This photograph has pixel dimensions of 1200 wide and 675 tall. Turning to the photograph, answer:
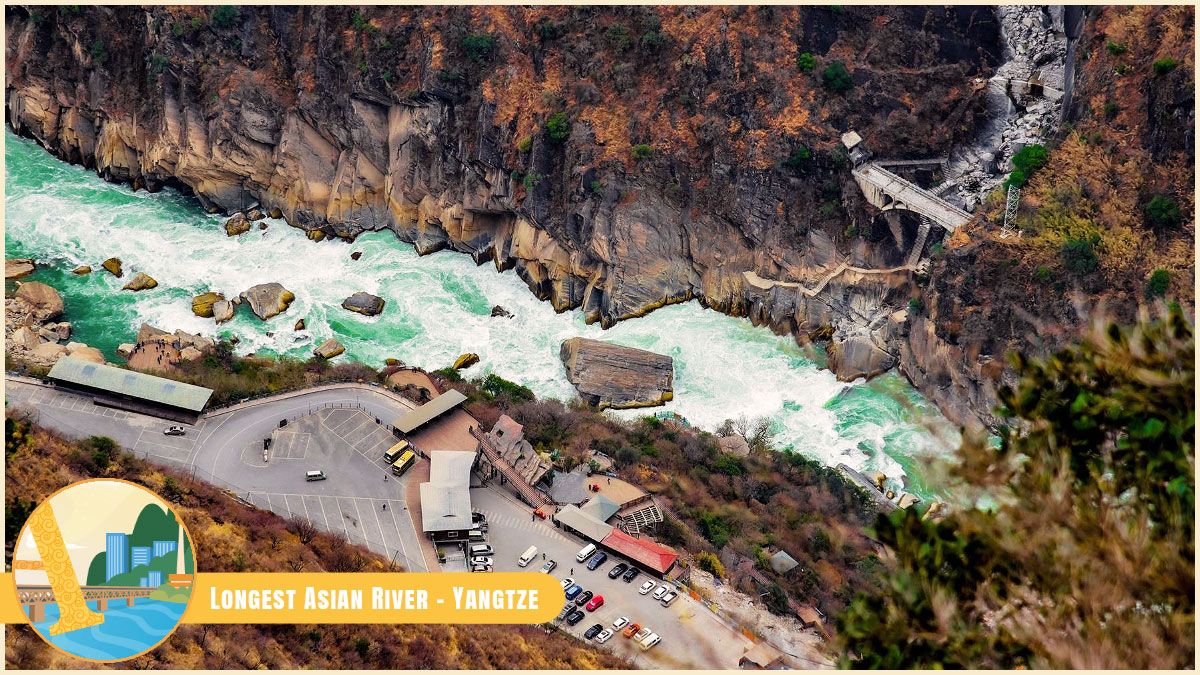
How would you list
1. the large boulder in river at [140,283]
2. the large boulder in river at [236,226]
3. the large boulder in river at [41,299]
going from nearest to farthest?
the large boulder in river at [41,299]
the large boulder in river at [140,283]
the large boulder in river at [236,226]

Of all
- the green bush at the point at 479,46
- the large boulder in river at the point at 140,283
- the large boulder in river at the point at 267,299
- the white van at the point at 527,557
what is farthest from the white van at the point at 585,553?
the large boulder in river at the point at 140,283

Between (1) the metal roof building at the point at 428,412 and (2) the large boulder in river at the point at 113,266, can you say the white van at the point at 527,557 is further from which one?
(2) the large boulder in river at the point at 113,266

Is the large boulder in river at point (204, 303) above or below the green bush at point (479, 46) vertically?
below

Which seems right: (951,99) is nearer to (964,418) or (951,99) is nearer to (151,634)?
(964,418)

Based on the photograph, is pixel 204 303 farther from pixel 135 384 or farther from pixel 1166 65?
pixel 1166 65

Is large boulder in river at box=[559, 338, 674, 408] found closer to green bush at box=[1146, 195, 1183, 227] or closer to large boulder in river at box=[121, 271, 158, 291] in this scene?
green bush at box=[1146, 195, 1183, 227]

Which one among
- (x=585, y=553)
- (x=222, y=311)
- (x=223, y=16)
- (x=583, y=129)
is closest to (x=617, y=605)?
(x=585, y=553)
